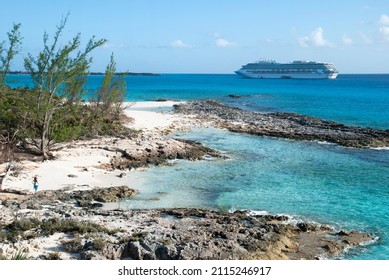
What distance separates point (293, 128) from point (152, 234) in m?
28.6

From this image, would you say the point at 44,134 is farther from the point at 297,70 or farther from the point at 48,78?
the point at 297,70

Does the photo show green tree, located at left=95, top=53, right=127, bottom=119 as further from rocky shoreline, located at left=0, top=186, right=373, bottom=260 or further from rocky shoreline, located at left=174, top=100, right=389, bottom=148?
rocky shoreline, located at left=0, top=186, right=373, bottom=260

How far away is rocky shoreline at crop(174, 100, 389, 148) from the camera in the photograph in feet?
109

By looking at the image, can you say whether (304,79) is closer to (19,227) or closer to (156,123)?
(156,123)

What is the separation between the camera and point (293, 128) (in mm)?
38938

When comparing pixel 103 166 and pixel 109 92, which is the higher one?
pixel 109 92

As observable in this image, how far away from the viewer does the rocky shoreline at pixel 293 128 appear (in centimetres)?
3316

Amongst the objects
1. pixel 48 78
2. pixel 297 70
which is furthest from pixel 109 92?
pixel 297 70

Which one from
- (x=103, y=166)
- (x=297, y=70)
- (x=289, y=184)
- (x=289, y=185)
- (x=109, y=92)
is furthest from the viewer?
(x=297, y=70)

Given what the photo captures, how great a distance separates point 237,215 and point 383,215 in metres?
5.87

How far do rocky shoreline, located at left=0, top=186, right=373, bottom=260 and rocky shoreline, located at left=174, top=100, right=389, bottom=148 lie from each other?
19212mm

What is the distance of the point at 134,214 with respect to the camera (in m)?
15.1

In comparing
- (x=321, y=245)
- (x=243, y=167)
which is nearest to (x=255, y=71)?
(x=243, y=167)

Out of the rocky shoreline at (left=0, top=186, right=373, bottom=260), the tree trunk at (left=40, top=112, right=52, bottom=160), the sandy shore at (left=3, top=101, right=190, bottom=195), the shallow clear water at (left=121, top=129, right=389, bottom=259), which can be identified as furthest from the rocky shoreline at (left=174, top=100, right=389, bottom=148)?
the rocky shoreline at (left=0, top=186, right=373, bottom=260)
